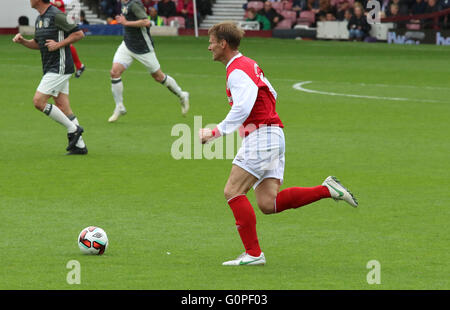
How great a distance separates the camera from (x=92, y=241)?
8.11m

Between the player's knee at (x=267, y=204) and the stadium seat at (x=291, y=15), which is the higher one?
the player's knee at (x=267, y=204)

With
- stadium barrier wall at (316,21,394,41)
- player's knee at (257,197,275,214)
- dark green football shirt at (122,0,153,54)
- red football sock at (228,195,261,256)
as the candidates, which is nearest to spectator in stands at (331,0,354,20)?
stadium barrier wall at (316,21,394,41)

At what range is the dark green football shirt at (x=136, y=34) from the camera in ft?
57.8

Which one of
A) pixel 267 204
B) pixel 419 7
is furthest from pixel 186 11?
pixel 267 204

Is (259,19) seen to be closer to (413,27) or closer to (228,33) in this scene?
(413,27)

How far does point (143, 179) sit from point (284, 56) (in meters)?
22.0

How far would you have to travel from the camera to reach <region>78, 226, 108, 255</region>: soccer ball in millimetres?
8117

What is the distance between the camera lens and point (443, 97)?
2141 centimetres

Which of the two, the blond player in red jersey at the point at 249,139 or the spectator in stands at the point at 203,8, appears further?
the spectator in stands at the point at 203,8

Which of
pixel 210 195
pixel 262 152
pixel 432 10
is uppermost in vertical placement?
pixel 262 152

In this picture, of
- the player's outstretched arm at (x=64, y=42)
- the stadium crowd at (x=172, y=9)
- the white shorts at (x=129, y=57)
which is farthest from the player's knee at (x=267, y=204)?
the stadium crowd at (x=172, y=9)

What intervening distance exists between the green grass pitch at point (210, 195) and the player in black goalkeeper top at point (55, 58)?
424 millimetres

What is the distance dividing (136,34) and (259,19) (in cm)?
2907

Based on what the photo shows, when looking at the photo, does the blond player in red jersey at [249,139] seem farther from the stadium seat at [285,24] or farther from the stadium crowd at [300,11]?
the stadium seat at [285,24]
